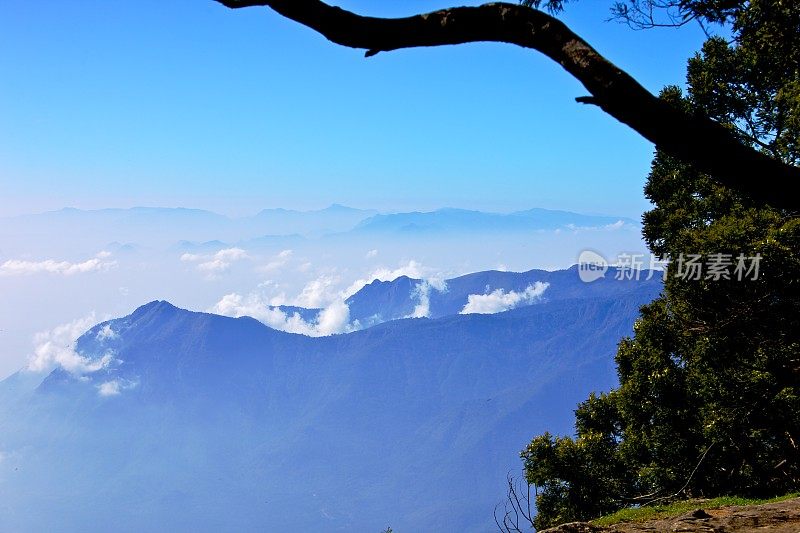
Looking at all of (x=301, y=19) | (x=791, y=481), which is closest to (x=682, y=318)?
(x=791, y=481)

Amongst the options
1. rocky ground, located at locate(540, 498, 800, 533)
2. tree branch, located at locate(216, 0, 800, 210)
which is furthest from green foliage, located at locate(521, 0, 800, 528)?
tree branch, located at locate(216, 0, 800, 210)

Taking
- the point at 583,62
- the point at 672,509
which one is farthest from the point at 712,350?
the point at 583,62

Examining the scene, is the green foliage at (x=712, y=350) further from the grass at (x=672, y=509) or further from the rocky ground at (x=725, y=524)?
the rocky ground at (x=725, y=524)

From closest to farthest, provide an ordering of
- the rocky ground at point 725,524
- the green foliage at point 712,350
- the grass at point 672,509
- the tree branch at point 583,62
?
the tree branch at point 583,62 < the rocky ground at point 725,524 < the grass at point 672,509 < the green foliage at point 712,350

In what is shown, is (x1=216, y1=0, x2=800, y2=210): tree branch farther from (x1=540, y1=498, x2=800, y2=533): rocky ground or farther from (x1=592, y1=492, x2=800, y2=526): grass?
(x1=592, y1=492, x2=800, y2=526): grass

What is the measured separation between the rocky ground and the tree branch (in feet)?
27.3

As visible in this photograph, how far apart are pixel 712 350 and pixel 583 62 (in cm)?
1909

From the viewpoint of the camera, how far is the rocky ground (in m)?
11.6

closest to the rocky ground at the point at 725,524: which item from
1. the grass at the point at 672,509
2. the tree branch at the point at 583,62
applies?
the grass at the point at 672,509

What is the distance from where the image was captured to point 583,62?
558 centimetres

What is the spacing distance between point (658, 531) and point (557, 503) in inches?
648

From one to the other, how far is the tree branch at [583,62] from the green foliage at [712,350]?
970cm

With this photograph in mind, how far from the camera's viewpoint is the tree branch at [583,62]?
549 cm

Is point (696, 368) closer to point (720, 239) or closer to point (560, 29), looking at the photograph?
point (720, 239)
